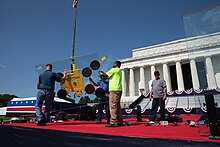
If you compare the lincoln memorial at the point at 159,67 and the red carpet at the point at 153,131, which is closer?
the red carpet at the point at 153,131

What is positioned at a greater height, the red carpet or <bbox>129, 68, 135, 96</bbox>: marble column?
<bbox>129, 68, 135, 96</bbox>: marble column

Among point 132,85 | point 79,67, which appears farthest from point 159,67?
point 79,67

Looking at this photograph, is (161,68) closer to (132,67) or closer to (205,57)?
(132,67)

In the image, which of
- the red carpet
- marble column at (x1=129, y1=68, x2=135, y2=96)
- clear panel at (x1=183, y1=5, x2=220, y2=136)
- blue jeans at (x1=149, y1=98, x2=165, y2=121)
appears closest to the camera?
the red carpet

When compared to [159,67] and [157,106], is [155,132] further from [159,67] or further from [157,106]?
[159,67]

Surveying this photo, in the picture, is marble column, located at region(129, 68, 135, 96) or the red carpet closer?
the red carpet

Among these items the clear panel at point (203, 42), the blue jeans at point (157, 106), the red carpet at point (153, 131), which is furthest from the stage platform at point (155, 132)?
the blue jeans at point (157, 106)

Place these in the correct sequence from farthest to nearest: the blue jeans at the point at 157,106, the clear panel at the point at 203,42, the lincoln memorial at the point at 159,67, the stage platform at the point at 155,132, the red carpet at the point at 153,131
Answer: the lincoln memorial at the point at 159,67
the blue jeans at the point at 157,106
the clear panel at the point at 203,42
the red carpet at the point at 153,131
the stage platform at the point at 155,132

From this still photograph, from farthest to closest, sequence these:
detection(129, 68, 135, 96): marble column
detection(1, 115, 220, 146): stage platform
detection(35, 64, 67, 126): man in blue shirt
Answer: detection(129, 68, 135, 96): marble column
detection(35, 64, 67, 126): man in blue shirt
detection(1, 115, 220, 146): stage platform

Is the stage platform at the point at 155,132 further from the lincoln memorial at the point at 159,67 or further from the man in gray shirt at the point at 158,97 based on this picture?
the lincoln memorial at the point at 159,67

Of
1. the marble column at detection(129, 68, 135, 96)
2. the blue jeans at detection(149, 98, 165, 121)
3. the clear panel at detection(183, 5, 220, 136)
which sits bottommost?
the blue jeans at detection(149, 98, 165, 121)

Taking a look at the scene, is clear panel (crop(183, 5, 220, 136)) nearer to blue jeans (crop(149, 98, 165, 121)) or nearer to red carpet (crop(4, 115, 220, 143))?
red carpet (crop(4, 115, 220, 143))

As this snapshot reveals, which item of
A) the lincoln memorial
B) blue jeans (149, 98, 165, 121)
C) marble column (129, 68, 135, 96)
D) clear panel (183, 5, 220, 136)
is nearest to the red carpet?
clear panel (183, 5, 220, 136)

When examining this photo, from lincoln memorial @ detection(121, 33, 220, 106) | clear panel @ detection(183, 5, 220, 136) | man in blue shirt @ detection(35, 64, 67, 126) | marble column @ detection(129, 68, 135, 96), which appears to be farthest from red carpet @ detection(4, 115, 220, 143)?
marble column @ detection(129, 68, 135, 96)
